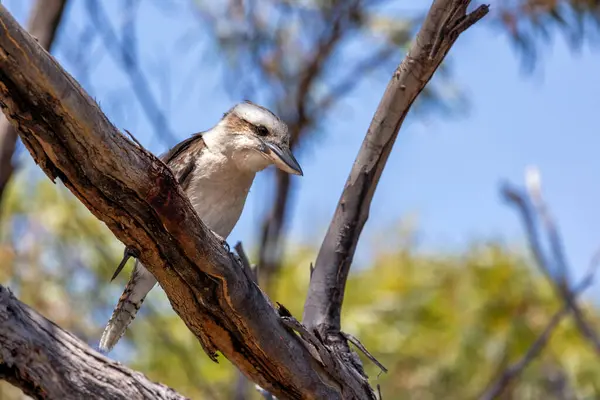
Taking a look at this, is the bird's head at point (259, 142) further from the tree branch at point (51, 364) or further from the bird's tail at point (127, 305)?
the tree branch at point (51, 364)

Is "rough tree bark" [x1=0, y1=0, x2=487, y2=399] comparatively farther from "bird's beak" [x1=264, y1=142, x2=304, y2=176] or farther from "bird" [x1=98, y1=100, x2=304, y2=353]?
"bird" [x1=98, y1=100, x2=304, y2=353]

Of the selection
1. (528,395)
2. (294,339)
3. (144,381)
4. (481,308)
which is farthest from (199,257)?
(481,308)

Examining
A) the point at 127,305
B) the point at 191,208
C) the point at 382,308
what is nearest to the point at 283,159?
the point at 127,305

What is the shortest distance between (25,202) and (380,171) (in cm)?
436

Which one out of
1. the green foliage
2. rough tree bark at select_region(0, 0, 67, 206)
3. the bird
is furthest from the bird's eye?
the green foliage

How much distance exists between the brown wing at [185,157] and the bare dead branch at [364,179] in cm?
68

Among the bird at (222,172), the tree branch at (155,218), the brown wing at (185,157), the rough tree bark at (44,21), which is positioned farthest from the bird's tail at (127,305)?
the rough tree bark at (44,21)

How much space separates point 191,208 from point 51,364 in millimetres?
758

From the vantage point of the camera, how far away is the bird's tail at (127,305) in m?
3.40

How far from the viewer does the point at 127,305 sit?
3459 millimetres

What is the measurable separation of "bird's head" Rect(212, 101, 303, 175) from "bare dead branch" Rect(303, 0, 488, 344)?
0.38m

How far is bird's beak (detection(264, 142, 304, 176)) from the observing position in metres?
3.36

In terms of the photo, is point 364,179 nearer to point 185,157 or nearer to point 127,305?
point 185,157

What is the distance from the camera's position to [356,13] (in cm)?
615
